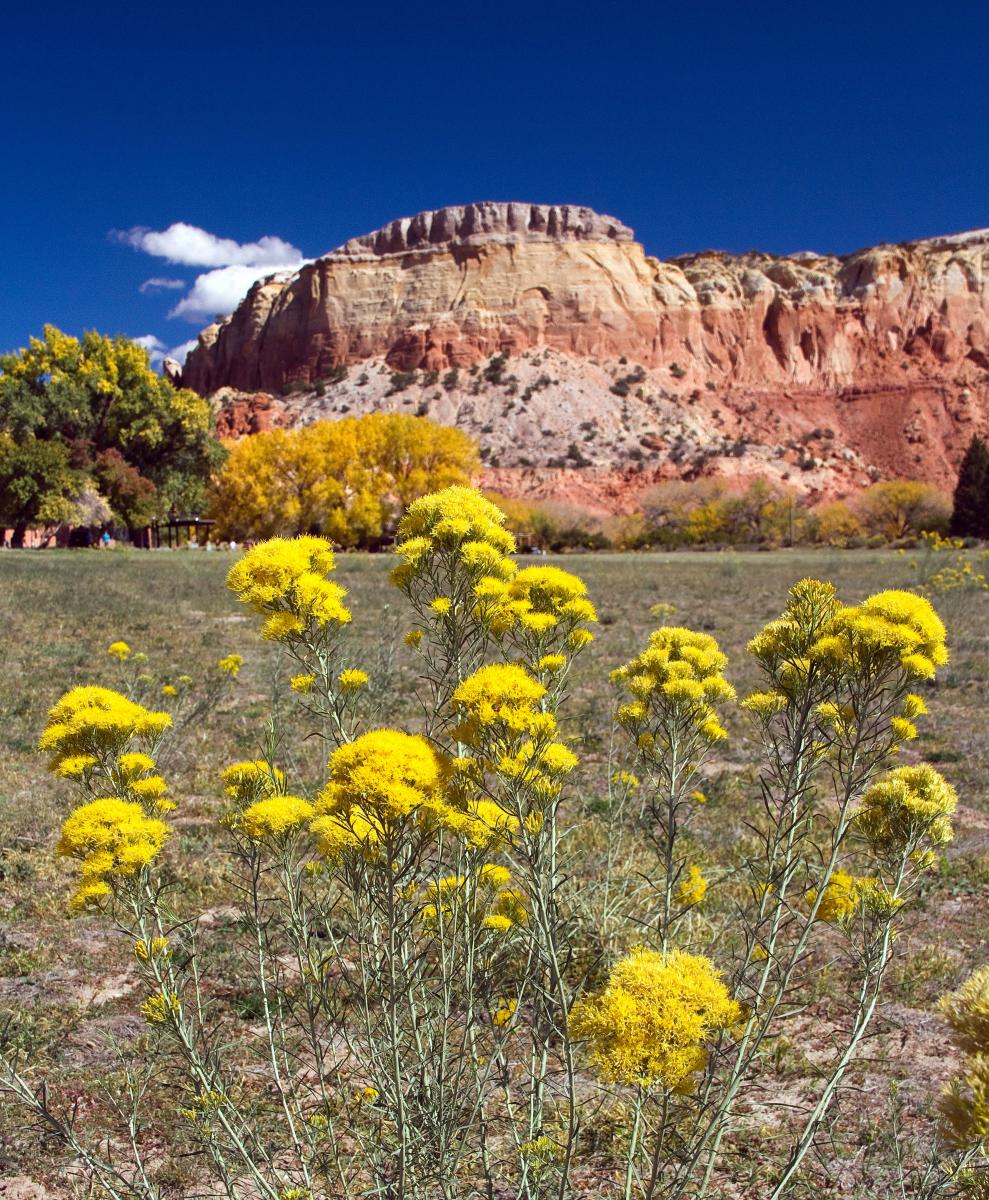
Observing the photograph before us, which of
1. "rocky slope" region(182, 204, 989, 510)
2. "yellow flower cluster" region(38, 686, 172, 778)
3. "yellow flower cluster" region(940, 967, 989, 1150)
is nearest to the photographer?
"yellow flower cluster" region(940, 967, 989, 1150)

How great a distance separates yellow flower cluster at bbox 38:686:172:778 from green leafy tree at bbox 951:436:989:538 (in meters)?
64.0

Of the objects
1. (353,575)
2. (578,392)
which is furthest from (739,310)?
(353,575)

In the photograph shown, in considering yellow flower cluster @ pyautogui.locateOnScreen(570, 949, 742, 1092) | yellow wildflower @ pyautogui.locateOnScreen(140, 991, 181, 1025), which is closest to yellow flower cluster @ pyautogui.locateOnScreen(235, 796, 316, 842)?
yellow wildflower @ pyautogui.locateOnScreen(140, 991, 181, 1025)

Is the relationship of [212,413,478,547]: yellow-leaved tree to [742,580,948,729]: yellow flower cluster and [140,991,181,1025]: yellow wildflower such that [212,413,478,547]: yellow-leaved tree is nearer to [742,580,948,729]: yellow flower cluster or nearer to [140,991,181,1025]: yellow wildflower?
[742,580,948,729]: yellow flower cluster

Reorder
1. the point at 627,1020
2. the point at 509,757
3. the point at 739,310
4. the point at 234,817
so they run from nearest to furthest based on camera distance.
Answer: the point at 627,1020
the point at 509,757
the point at 234,817
the point at 739,310

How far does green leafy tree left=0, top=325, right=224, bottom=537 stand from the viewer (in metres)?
34.6

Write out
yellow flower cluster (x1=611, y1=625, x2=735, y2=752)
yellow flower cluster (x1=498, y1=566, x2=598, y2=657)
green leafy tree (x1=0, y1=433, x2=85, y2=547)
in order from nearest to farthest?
yellow flower cluster (x1=498, y1=566, x2=598, y2=657), yellow flower cluster (x1=611, y1=625, x2=735, y2=752), green leafy tree (x1=0, y1=433, x2=85, y2=547)

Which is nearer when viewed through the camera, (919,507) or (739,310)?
(919,507)

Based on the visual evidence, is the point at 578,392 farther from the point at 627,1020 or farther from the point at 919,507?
the point at 627,1020

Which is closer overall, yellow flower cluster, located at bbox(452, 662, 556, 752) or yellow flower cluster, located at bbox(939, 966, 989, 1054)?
yellow flower cluster, located at bbox(939, 966, 989, 1054)

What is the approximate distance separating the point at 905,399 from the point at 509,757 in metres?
102

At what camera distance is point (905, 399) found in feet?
293

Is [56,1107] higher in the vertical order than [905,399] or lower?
lower

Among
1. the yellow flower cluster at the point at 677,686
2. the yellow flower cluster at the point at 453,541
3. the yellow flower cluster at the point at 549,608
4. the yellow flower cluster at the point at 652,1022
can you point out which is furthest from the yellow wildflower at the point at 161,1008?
the yellow flower cluster at the point at 677,686
